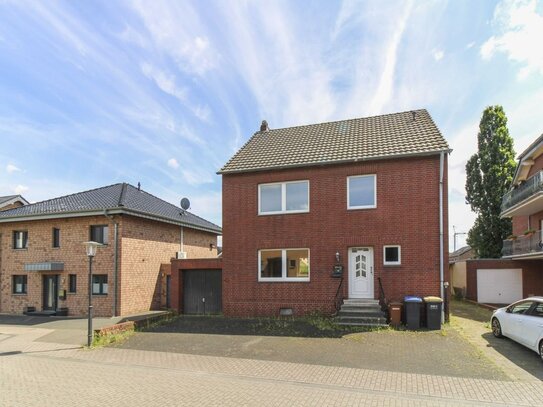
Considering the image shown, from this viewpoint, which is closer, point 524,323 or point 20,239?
point 524,323

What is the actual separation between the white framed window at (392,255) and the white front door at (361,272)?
0.52 m

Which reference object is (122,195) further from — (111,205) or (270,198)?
(270,198)

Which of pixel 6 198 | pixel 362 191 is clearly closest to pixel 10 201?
pixel 6 198

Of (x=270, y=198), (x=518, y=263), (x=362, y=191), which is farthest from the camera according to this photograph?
(x=518, y=263)

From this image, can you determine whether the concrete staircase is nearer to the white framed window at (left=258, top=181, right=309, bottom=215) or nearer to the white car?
the white car

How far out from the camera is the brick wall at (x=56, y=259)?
18547mm

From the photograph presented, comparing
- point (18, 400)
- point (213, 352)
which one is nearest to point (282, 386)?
point (213, 352)

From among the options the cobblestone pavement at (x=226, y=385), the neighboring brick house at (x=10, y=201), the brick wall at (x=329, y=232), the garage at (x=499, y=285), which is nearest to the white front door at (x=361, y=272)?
the brick wall at (x=329, y=232)

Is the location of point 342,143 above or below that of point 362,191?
above

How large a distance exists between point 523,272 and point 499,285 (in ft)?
4.63

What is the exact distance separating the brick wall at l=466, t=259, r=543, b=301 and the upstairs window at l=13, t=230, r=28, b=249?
80.5 ft

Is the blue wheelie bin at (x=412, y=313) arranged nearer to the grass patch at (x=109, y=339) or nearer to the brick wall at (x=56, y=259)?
the grass patch at (x=109, y=339)

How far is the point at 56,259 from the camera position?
19.8 metres

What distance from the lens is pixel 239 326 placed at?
14086 mm
